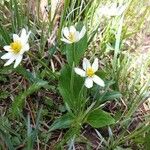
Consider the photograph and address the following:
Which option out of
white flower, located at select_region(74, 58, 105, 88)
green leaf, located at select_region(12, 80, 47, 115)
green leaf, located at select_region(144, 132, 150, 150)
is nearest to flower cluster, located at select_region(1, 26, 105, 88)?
white flower, located at select_region(74, 58, 105, 88)

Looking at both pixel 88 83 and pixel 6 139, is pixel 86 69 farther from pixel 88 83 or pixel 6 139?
pixel 6 139

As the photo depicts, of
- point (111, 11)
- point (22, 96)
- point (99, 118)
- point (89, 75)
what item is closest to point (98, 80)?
point (89, 75)

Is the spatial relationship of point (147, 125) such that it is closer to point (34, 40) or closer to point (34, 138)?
point (34, 138)

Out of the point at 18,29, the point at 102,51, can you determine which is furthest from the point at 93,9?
the point at 18,29

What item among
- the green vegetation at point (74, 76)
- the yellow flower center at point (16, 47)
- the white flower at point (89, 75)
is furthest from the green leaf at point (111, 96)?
the yellow flower center at point (16, 47)

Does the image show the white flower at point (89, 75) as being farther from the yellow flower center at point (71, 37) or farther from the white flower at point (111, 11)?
the white flower at point (111, 11)

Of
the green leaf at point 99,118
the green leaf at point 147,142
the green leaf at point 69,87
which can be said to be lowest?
the green leaf at point 147,142
